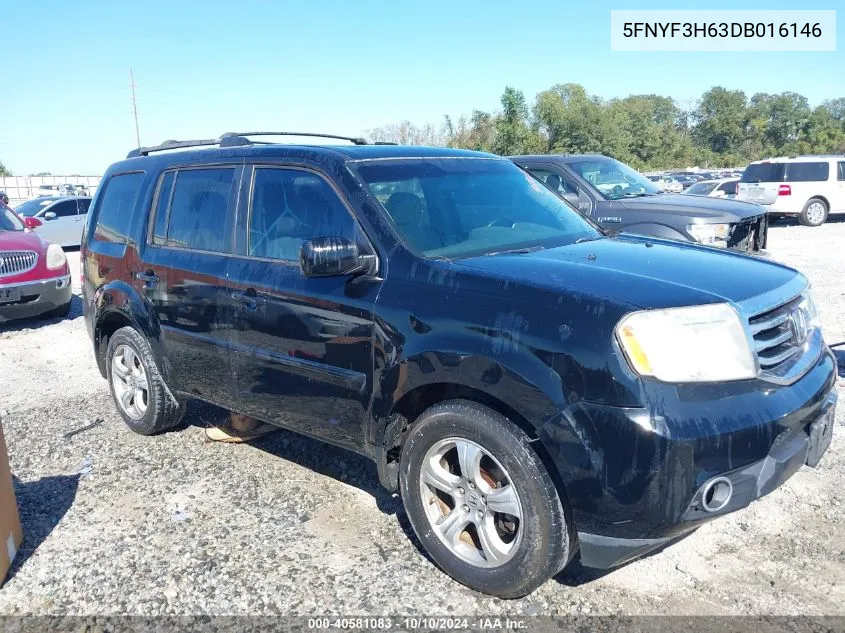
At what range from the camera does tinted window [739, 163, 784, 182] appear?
66.3ft

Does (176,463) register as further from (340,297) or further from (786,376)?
(786,376)

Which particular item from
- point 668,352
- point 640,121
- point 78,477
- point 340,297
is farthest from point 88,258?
point 640,121

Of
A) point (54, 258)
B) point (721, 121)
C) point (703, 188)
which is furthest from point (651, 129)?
point (54, 258)

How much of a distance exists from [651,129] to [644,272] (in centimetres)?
6163

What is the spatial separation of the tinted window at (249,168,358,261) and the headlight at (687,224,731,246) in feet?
18.0

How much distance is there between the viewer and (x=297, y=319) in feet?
11.8

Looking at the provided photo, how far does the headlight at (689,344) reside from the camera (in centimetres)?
257

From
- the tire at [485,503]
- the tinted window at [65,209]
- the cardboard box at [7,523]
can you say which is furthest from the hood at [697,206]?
the tinted window at [65,209]

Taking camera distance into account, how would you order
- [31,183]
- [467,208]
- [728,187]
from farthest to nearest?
1. [31,183]
2. [728,187]
3. [467,208]

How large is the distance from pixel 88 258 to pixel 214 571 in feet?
10.1

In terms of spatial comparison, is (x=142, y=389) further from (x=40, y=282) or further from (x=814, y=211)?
(x=814, y=211)

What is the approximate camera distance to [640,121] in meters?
60.5

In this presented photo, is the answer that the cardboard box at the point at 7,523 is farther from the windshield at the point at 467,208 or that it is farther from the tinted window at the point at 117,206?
the windshield at the point at 467,208

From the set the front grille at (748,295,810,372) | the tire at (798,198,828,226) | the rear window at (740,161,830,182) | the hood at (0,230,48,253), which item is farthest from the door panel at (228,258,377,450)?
the rear window at (740,161,830,182)
